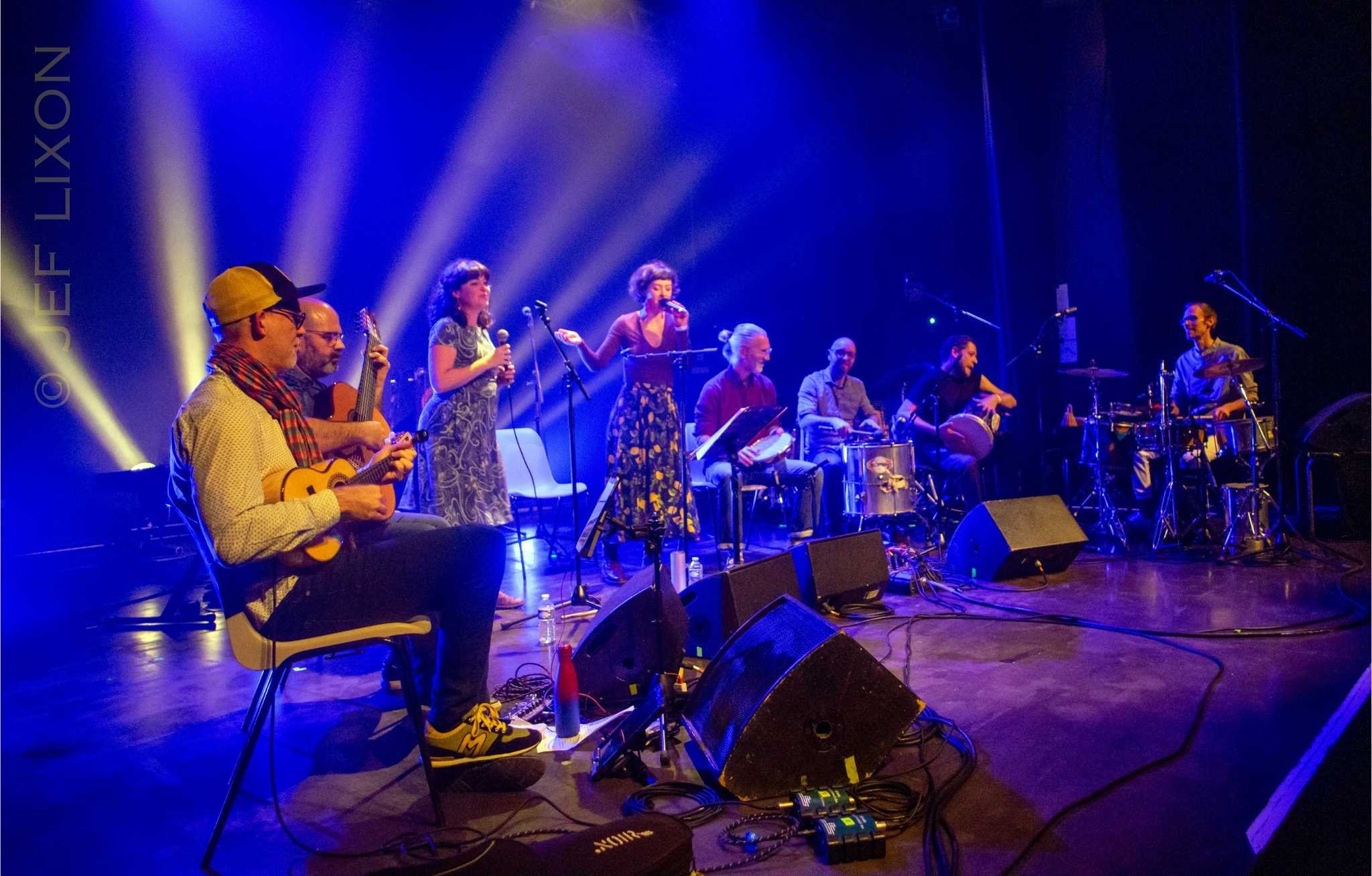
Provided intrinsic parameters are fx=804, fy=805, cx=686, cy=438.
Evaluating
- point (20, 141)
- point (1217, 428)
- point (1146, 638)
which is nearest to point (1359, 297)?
point (1217, 428)

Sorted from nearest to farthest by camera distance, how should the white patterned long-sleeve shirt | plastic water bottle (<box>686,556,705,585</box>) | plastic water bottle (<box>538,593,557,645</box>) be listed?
the white patterned long-sleeve shirt, plastic water bottle (<box>538,593,557,645</box>), plastic water bottle (<box>686,556,705,585</box>)

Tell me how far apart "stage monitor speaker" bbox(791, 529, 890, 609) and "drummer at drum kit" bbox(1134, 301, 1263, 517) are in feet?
10.00

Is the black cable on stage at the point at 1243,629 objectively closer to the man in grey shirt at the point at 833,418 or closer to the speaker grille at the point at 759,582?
the speaker grille at the point at 759,582

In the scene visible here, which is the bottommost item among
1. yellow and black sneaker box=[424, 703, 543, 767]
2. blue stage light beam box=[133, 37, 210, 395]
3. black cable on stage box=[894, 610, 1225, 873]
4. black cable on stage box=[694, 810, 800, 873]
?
black cable on stage box=[694, 810, 800, 873]

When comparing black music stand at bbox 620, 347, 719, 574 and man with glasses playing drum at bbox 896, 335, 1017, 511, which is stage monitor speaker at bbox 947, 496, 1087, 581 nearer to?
man with glasses playing drum at bbox 896, 335, 1017, 511

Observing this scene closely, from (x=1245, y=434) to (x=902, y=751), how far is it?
4.94 meters

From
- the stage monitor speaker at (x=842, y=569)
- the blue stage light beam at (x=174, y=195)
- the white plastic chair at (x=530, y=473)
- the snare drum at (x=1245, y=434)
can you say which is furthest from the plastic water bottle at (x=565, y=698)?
the blue stage light beam at (x=174, y=195)

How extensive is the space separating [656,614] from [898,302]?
6824 millimetres

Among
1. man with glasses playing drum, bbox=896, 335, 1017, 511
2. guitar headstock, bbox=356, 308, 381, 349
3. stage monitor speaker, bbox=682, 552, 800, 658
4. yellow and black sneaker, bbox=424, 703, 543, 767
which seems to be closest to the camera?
yellow and black sneaker, bbox=424, 703, 543, 767

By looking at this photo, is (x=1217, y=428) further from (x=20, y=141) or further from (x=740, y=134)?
(x=20, y=141)

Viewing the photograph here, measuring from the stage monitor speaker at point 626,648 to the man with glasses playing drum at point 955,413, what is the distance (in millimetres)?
4256

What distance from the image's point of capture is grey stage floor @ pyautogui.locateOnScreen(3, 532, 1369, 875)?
2.13 meters

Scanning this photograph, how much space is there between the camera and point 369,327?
3.28 metres

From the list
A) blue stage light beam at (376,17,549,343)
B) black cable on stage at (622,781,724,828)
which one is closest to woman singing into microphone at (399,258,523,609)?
black cable on stage at (622,781,724,828)
